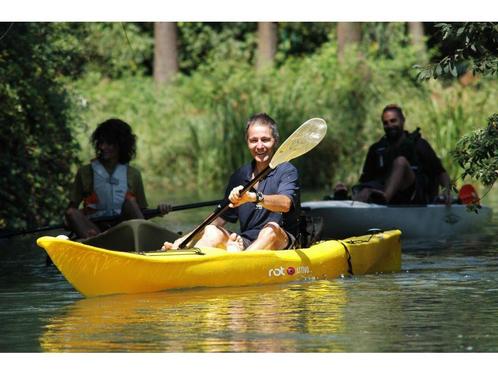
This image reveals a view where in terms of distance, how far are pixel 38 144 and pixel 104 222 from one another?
14.0ft

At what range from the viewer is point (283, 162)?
36.7ft

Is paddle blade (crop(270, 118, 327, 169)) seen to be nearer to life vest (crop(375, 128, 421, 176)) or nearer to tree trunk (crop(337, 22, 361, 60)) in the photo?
life vest (crop(375, 128, 421, 176))

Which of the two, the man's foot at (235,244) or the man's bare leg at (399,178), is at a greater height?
the man's bare leg at (399,178)

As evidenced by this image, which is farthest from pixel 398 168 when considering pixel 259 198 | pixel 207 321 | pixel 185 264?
pixel 207 321

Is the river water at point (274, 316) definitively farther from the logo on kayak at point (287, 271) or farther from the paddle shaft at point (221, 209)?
the paddle shaft at point (221, 209)

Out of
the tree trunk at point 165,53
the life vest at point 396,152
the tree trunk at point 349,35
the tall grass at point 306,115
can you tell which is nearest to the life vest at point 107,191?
the life vest at point 396,152

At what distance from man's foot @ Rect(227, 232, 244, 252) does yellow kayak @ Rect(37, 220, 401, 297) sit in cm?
26

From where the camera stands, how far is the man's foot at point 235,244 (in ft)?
36.6

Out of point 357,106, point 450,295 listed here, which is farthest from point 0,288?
point 357,106

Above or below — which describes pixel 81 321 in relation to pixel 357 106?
below

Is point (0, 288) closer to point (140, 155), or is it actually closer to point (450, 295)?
point (450, 295)

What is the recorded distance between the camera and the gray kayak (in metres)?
15.5

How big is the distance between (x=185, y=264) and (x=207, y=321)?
55.9 inches

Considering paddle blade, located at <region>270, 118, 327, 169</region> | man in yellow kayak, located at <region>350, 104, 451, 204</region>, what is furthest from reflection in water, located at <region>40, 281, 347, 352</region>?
man in yellow kayak, located at <region>350, 104, 451, 204</region>
